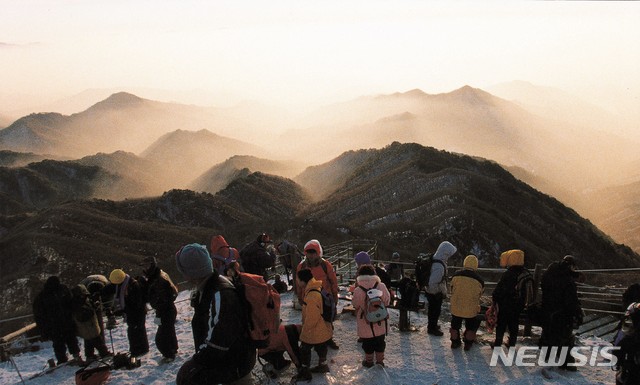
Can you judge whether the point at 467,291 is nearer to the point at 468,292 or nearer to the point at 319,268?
the point at 468,292

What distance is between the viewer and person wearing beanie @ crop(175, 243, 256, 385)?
3.97 metres

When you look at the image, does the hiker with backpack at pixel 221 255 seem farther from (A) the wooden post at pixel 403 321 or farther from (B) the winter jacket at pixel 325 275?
(A) the wooden post at pixel 403 321

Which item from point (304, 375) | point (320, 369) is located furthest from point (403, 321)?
point (304, 375)

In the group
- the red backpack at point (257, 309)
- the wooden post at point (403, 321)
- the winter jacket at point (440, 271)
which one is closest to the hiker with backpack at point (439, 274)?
the winter jacket at point (440, 271)

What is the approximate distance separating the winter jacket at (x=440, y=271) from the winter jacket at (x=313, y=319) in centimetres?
267

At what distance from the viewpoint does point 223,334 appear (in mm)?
3959

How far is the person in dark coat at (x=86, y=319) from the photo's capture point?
8.20 metres

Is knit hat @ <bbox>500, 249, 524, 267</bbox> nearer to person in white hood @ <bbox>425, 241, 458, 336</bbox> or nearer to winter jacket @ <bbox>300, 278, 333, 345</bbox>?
person in white hood @ <bbox>425, 241, 458, 336</bbox>

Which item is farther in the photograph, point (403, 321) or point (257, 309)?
point (403, 321)

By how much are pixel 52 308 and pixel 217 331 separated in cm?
600

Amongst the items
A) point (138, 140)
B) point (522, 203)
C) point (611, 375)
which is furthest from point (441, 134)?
point (611, 375)

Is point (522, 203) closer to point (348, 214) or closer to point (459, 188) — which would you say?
point (459, 188)

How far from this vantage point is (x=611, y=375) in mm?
7113

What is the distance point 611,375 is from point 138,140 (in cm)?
16026
